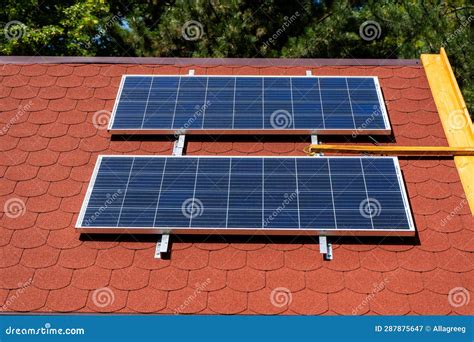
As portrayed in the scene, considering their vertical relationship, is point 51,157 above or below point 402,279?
above

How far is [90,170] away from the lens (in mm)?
8094

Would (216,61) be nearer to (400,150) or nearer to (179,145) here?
(179,145)

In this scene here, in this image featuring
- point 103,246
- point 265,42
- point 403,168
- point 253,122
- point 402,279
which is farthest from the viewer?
point 265,42

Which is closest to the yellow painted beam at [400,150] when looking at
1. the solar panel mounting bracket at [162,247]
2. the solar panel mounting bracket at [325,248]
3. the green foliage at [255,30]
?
the solar panel mounting bracket at [325,248]

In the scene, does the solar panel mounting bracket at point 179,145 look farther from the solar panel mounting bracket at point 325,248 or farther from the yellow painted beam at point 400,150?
the solar panel mounting bracket at point 325,248

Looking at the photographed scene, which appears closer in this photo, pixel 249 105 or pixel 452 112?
pixel 452 112

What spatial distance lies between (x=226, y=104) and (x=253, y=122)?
72 centimetres

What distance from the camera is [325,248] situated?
6812 mm

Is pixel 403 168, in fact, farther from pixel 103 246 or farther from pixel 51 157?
pixel 51 157

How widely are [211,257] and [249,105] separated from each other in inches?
127

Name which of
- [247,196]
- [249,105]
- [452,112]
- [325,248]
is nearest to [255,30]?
[249,105]

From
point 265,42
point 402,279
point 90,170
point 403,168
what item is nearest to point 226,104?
point 90,170

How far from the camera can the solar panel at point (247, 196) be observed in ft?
22.7

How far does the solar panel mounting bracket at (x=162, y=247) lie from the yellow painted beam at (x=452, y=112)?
4.51 metres
